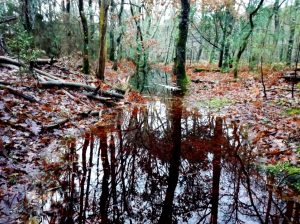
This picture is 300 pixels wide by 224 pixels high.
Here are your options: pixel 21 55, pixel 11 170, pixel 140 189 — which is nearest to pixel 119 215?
pixel 140 189

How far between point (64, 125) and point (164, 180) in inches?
142

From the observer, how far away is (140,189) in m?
4.10

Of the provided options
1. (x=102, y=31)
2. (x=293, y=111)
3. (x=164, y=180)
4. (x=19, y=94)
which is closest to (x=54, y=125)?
(x=19, y=94)

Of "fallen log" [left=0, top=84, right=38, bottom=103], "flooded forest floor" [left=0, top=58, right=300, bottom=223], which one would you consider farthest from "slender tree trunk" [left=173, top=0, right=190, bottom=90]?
"fallen log" [left=0, top=84, right=38, bottom=103]

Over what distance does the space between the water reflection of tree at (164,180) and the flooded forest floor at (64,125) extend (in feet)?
0.56

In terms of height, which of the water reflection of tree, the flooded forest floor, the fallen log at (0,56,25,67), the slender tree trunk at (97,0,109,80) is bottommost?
the water reflection of tree

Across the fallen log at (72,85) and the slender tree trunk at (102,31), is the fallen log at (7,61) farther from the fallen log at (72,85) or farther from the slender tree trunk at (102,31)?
the slender tree trunk at (102,31)

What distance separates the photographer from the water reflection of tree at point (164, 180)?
348cm

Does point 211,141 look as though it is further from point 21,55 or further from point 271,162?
point 21,55

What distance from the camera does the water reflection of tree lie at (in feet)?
11.4

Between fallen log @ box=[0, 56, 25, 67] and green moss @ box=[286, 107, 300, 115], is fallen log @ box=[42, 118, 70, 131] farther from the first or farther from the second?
green moss @ box=[286, 107, 300, 115]

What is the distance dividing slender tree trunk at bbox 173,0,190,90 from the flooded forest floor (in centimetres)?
371

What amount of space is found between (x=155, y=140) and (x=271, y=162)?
2.45 metres

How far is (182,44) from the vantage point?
1534 centimetres
